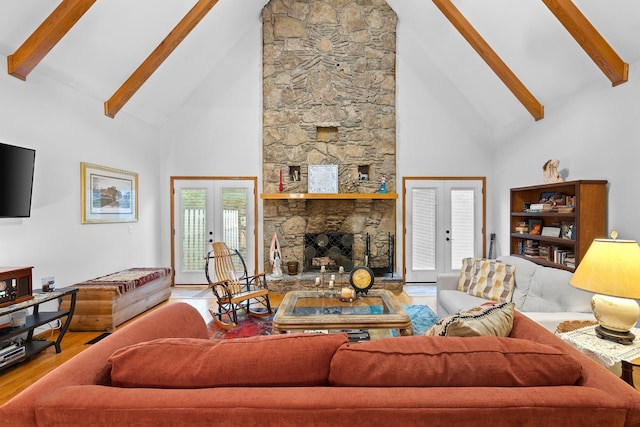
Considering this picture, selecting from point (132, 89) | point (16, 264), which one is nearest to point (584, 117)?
point (132, 89)

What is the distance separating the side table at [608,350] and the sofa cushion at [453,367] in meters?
0.86

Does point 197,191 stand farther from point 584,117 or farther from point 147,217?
point 584,117

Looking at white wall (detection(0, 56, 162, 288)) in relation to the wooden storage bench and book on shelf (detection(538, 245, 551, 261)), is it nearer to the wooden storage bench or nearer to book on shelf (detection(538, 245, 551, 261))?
the wooden storage bench

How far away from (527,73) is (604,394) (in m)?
4.42

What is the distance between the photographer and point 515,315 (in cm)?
176

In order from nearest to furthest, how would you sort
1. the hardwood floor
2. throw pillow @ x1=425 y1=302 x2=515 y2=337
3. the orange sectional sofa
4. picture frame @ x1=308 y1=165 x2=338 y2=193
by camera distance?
the orange sectional sofa
throw pillow @ x1=425 y1=302 x2=515 y2=337
the hardwood floor
picture frame @ x1=308 y1=165 x2=338 y2=193

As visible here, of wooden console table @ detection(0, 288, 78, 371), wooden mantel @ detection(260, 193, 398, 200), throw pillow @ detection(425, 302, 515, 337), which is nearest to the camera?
throw pillow @ detection(425, 302, 515, 337)

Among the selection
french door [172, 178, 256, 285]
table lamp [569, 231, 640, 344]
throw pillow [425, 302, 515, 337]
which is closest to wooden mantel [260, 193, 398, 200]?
french door [172, 178, 256, 285]

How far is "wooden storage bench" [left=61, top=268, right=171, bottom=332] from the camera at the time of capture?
3572mm

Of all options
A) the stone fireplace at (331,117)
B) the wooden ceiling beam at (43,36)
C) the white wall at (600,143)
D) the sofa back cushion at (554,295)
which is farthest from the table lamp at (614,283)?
the wooden ceiling beam at (43,36)

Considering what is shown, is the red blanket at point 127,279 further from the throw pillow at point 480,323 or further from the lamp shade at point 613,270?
the lamp shade at point 613,270

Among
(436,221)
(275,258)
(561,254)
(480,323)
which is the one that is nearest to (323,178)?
(275,258)

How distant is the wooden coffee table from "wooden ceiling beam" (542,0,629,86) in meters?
3.16

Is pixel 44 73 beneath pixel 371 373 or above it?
above
